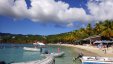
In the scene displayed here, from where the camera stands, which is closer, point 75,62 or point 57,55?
point 75,62

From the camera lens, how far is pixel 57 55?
45844 mm

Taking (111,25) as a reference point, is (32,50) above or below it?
below

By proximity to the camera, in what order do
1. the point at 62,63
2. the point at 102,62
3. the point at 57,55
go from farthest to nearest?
the point at 57,55 < the point at 62,63 < the point at 102,62

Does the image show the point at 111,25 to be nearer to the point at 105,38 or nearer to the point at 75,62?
the point at 105,38

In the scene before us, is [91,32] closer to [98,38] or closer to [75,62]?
[98,38]

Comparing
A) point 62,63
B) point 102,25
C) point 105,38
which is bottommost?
point 62,63

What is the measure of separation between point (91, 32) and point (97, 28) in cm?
1047

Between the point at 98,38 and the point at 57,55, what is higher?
the point at 98,38

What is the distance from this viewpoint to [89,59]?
28109 mm

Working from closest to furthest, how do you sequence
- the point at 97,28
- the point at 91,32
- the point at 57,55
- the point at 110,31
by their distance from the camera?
the point at 57,55, the point at 110,31, the point at 97,28, the point at 91,32

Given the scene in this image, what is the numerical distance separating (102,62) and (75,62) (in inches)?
348

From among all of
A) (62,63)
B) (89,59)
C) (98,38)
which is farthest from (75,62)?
(98,38)

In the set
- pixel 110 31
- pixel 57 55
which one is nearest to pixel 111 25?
pixel 110 31

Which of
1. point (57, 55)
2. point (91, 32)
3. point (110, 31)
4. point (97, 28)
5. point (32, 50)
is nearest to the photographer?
point (57, 55)
